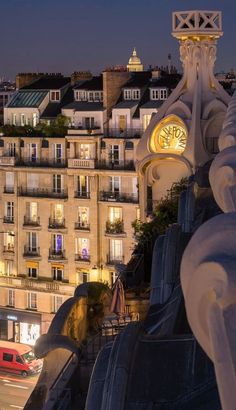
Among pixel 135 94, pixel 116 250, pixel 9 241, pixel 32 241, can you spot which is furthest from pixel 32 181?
pixel 135 94

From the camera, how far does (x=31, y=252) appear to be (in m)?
44.0

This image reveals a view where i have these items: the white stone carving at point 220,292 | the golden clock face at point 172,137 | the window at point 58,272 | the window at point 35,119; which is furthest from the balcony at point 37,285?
the white stone carving at point 220,292

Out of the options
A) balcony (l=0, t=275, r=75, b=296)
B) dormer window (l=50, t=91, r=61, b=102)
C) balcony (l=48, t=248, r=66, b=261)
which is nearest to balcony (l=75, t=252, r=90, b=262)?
balcony (l=48, t=248, r=66, b=261)

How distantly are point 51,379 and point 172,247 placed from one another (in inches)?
73.6

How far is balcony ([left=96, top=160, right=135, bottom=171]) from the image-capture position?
41.8m

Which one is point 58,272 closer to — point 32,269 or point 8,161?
point 32,269

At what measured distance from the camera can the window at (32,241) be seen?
43.8 m

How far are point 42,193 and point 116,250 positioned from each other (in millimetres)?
4773

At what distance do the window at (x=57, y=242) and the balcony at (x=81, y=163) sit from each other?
124 inches

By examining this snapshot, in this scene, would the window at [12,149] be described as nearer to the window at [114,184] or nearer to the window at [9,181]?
the window at [9,181]

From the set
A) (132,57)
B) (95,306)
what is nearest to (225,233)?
(95,306)

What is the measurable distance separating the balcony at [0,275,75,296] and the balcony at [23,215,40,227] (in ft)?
8.09

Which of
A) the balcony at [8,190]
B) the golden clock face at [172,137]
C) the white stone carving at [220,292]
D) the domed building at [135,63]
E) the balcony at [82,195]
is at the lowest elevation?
the white stone carving at [220,292]

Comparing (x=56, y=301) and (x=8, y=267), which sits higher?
(x=8, y=267)
